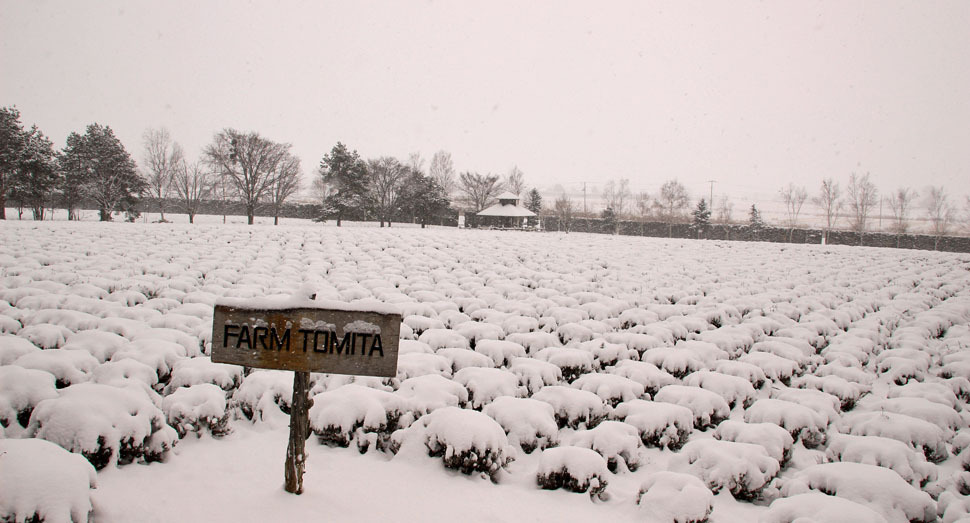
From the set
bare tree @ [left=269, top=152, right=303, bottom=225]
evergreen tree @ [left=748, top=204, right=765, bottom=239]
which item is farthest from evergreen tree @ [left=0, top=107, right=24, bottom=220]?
evergreen tree @ [left=748, top=204, right=765, bottom=239]

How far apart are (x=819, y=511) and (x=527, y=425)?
8.15ft

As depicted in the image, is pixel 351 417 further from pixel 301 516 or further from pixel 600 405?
pixel 600 405

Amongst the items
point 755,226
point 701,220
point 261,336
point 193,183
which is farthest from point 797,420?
point 193,183

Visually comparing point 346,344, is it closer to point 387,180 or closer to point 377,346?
point 377,346

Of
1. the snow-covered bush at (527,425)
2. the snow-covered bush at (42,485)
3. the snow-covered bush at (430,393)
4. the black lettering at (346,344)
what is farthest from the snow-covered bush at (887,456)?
the snow-covered bush at (42,485)

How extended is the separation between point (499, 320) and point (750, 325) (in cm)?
548

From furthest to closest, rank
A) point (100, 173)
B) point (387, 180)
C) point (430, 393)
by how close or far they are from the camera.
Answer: point (387, 180) < point (100, 173) < point (430, 393)

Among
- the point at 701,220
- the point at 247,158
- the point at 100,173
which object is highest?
the point at 247,158

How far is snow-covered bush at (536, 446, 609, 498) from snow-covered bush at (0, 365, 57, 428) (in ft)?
14.9

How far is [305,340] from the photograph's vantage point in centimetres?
296

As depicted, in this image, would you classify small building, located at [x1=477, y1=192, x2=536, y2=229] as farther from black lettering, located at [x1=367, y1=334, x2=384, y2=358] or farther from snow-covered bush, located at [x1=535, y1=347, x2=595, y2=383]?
black lettering, located at [x1=367, y1=334, x2=384, y2=358]

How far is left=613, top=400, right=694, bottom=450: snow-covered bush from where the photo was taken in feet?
17.2

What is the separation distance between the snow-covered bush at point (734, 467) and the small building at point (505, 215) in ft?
149

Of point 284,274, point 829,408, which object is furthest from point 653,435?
point 284,274
